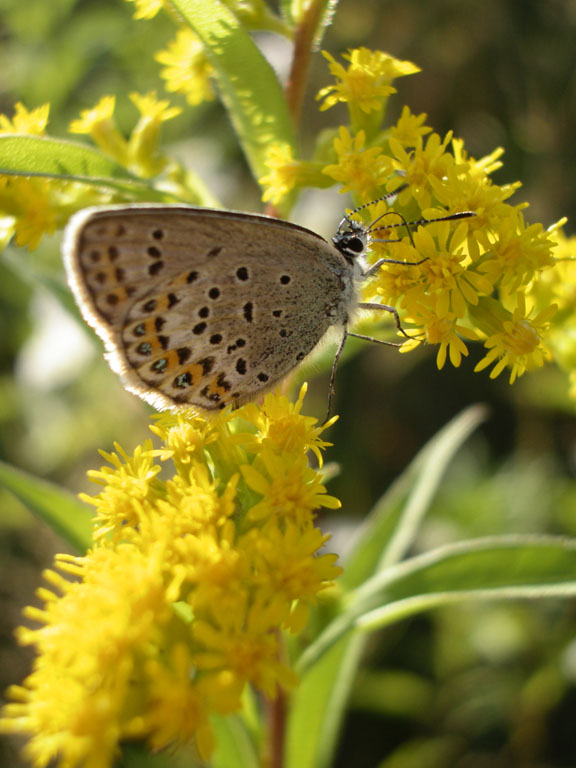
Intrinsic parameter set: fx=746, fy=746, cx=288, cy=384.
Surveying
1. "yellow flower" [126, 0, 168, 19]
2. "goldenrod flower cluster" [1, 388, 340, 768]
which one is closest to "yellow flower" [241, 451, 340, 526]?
"goldenrod flower cluster" [1, 388, 340, 768]

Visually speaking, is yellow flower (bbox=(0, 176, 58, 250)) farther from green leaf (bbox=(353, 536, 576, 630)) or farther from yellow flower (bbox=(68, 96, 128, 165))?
green leaf (bbox=(353, 536, 576, 630))

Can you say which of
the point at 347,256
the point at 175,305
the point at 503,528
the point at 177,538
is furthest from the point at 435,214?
the point at 503,528

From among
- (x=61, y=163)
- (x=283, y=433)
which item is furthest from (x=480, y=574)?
(x=61, y=163)

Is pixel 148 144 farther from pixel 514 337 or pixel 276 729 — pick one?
pixel 276 729

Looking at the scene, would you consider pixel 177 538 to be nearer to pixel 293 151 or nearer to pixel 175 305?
pixel 175 305

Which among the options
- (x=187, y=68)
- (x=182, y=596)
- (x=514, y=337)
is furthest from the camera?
(x=187, y=68)
